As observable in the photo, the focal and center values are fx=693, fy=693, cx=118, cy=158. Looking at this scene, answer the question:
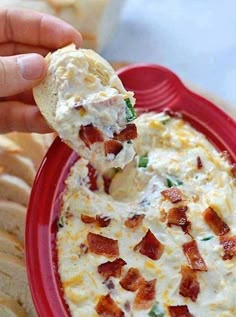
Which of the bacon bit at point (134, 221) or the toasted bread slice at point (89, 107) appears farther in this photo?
the bacon bit at point (134, 221)

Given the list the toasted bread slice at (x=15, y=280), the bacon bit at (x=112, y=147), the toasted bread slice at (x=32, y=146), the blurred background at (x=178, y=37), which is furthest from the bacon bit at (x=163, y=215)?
the blurred background at (x=178, y=37)

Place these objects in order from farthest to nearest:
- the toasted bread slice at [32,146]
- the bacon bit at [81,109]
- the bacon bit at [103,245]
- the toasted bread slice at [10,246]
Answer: the toasted bread slice at [32,146] < the toasted bread slice at [10,246] < the bacon bit at [103,245] < the bacon bit at [81,109]

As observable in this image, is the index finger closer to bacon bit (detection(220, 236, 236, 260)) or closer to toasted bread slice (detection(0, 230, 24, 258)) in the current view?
toasted bread slice (detection(0, 230, 24, 258))

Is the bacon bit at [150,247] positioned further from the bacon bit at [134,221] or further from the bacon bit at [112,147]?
the bacon bit at [112,147]

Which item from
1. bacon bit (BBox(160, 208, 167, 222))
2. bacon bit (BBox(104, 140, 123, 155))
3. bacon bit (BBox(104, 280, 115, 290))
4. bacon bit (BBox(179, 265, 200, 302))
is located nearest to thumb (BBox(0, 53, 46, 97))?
bacon bit (BBox(104, 140, 123, 155))

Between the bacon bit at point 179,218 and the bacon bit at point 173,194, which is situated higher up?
the bacon bit at point 173,194

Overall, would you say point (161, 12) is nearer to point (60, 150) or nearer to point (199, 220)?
point (60, 150)
